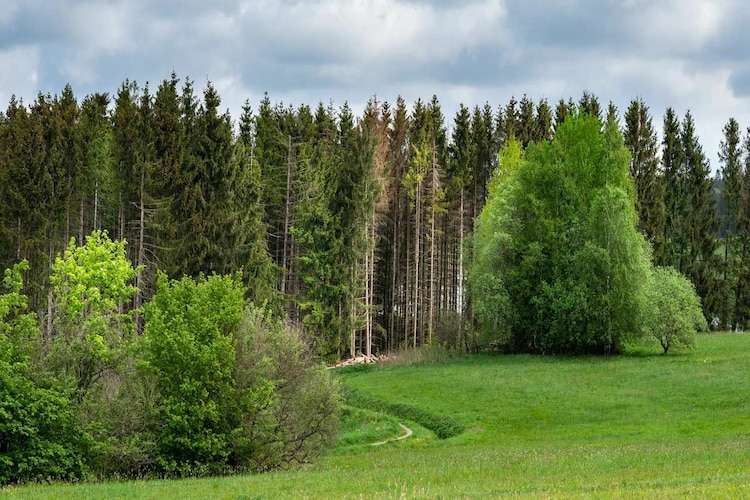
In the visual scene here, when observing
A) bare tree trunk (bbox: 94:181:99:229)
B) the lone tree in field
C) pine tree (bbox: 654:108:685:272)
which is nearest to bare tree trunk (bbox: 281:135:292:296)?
bare tree trunk (bbox: 94:181:99:229)

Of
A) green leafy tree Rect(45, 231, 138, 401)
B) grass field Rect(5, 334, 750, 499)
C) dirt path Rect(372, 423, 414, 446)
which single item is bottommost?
dirt path Rect(372, 423, 414, 446)

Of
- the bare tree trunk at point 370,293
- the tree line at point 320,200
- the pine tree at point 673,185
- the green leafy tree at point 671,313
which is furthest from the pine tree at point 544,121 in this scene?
the green leafy tree at point 671,313

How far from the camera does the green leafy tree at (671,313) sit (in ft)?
196

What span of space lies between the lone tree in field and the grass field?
9.19ft

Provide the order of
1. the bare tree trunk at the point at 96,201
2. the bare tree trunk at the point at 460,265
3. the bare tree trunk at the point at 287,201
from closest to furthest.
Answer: the bare tree trunk at the point at 96,201 < the bare tree trunk at the point at 287,201 < the bare tree trunk at the point at 460,265

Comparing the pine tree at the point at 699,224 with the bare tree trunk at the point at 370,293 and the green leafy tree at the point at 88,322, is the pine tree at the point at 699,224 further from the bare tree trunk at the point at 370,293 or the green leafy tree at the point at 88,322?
the green leafy tree at the point at 88,322

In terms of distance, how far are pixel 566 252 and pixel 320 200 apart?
2040cm

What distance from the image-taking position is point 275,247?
271 ft

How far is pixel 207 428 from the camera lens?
3089cm

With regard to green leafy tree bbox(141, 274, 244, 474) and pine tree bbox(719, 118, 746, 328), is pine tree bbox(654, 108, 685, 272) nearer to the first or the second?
pine tree bbox(719, 118, 746, 328)

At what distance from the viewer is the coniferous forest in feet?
103

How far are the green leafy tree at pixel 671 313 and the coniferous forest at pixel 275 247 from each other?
629mm

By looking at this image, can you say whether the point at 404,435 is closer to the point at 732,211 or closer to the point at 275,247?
the point at 275,247

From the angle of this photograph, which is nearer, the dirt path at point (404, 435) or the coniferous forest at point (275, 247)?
the coniferous forest at point (275, 247)
